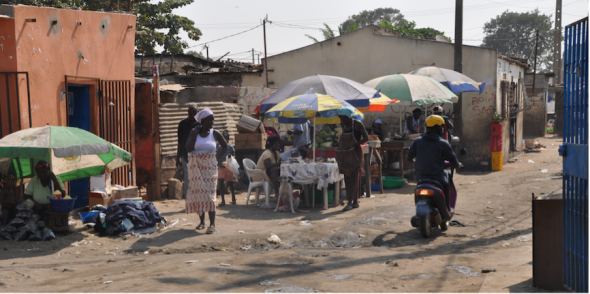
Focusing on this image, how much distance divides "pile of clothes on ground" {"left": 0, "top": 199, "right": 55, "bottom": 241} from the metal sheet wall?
9.27 ft

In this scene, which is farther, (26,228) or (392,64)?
(392,64)

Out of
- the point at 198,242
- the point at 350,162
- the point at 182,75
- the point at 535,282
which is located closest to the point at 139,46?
the point at 182,75

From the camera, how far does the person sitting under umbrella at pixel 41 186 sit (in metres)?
7.46

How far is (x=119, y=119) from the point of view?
10469 mm

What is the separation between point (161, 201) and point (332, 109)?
13.9ft

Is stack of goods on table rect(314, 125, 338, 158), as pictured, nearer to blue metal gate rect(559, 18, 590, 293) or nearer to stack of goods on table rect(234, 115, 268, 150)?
stack of goods on table rect(234, 115, 268, 150)

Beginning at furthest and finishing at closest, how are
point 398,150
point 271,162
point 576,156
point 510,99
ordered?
point 510,99
point 398,150
point 271,162
point 576,156

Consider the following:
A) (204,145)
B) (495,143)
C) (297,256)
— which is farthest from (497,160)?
(297,256)

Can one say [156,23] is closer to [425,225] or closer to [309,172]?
[309,172]

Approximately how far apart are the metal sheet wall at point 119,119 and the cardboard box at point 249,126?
2.80 meters

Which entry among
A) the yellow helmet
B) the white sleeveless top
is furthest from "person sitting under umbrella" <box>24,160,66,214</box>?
the yellow helmet

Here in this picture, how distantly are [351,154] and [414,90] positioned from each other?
3.74 metres

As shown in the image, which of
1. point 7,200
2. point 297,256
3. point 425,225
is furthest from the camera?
point 7,200

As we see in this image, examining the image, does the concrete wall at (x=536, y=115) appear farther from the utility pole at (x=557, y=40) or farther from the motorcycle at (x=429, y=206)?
the motorcycle at (x=429, y=206)
